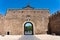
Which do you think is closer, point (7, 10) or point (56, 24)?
point (56, 24)

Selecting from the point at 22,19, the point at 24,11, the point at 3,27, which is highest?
the point at 24,11

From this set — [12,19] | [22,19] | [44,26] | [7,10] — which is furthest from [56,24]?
[7,10]

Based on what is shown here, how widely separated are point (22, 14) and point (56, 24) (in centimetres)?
632

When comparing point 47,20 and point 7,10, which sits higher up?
point 7,10

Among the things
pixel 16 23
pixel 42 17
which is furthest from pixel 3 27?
pixel 42 17

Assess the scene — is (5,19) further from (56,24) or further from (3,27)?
(56,24)

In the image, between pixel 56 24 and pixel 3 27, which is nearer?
pixel 56 24

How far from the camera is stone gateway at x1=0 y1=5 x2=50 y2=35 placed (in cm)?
1872

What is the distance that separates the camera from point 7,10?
19375 millimetres

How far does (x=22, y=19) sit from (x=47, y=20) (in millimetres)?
4448

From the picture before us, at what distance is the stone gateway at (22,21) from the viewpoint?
18719 mm

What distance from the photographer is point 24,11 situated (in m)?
19.3

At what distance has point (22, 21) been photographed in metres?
19.1

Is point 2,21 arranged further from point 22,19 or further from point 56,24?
point 56,24
